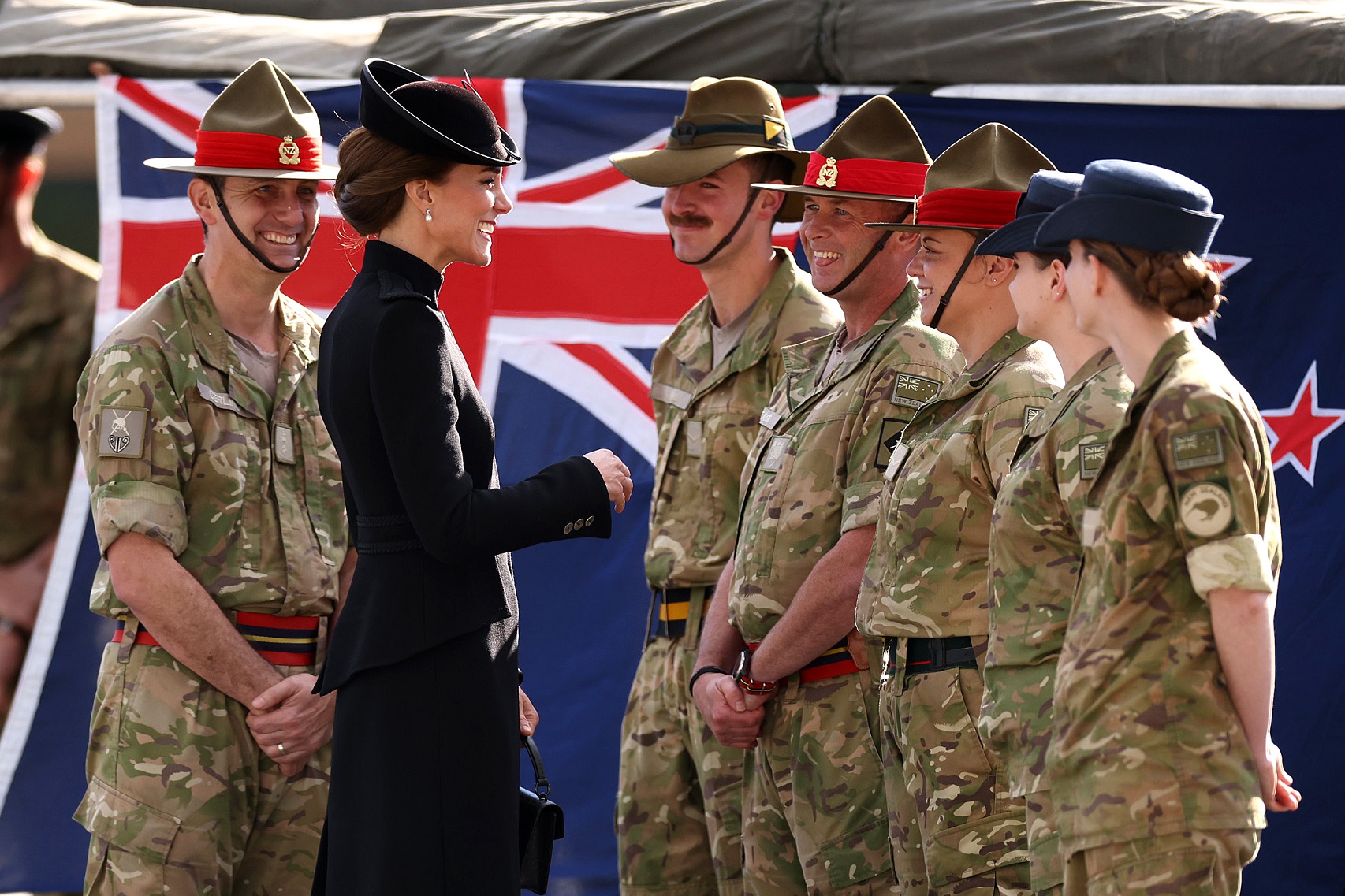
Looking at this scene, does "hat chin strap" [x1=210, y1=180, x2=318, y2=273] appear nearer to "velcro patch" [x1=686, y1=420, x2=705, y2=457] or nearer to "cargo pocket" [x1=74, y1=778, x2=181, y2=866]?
"velcro patch" [x1=686, y1=420, x2=705, y2=457]

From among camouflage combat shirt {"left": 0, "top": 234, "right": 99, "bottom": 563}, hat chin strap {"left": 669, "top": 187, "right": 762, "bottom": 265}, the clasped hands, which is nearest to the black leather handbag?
the clasped hands

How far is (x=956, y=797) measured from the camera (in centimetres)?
276

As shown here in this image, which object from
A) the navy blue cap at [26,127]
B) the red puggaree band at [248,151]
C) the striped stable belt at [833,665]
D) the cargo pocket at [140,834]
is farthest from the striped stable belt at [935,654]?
the navy blue cap at [26,127]

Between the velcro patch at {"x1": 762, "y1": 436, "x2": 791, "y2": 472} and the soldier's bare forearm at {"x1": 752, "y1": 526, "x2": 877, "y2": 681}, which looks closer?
the soldier's bare forearm at {"x1": 752, "y1": 526, "x2": 877, "y2": 681}

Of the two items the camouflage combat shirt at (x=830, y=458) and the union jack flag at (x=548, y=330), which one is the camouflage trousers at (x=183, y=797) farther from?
the union jack flag at (x=548, y=330)

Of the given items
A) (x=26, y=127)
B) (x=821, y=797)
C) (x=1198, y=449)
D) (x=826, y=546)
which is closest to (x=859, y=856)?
(x=821, y=797)

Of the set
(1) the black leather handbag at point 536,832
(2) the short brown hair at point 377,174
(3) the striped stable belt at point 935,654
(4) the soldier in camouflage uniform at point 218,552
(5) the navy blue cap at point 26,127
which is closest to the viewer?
(2) the short brown hair at point 377,174

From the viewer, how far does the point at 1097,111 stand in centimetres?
445

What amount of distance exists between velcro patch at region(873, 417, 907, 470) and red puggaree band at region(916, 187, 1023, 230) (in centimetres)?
41

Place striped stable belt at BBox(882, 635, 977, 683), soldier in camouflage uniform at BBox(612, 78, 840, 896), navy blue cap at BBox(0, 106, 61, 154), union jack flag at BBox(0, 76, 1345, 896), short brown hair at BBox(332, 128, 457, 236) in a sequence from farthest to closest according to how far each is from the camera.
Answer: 1. navy blue cap at BBox(0, 106, 61, 154)
2. union jack flag at BBox(0, 76, 1345, 896)
3. soldier in camouflage uniform at BBox(612, 78, 840, 896)
4. striped stable belt at BBox(882, 635, 977, 683)
5. short brown hair at BBox(332, 128, 457, 236)

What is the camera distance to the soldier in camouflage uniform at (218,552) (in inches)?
127

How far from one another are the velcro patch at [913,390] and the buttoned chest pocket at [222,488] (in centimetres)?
140

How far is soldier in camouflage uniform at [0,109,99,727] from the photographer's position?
199 inches

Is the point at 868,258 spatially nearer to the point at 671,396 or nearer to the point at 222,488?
the point at 671,396
